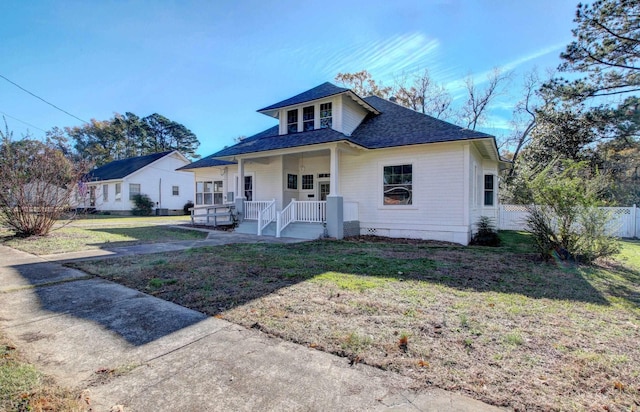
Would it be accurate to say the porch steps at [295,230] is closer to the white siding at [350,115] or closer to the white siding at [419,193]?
the white siding at [419,193]

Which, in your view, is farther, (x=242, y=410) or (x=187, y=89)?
(x=187, y=89)

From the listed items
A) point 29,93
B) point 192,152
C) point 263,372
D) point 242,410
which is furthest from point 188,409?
point 192,152

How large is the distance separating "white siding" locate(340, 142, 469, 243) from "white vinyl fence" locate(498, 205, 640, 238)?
225cm

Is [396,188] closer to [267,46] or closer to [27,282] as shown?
[267,46]

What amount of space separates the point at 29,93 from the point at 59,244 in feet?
37.2

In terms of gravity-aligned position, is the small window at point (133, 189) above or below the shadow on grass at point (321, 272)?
above

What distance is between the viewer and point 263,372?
2.46 metres

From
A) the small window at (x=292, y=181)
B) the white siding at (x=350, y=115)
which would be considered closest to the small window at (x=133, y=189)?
the small window at (x=292, y=181)

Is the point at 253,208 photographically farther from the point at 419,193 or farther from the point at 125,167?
the point at 125,167

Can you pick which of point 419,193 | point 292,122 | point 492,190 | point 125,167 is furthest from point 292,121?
point 125,167

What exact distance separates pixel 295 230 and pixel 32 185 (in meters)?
8.99

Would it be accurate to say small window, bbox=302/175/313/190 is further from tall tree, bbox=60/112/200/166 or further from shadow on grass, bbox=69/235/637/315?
tall tree, bbox=60/112/200/166

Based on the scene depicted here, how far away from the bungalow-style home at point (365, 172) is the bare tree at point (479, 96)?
16.6m

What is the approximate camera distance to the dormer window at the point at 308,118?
Answer: 1380 cm
